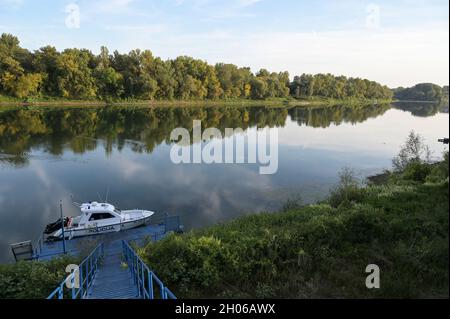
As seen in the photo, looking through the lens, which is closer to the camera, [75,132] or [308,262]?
[308,262]

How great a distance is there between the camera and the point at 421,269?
9625 mm

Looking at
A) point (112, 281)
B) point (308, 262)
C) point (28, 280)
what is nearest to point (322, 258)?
point (308, 262)

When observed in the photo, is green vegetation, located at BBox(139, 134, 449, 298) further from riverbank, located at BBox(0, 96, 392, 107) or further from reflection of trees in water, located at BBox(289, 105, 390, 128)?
riverbank, located at BBox(0, 96, 392, 107)

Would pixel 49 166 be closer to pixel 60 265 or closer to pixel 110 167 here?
pixel 110 167

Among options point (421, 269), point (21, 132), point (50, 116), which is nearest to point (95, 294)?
point (421, 269)

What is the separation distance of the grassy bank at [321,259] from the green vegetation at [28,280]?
3.00m

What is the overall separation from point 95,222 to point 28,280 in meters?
9.17

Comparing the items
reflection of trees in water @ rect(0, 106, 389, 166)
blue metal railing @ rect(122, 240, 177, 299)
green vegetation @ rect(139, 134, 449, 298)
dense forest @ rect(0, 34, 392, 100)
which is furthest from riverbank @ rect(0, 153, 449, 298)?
dense forest @ rect(0, 34, 392, 100)

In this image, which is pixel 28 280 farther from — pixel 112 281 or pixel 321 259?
pixel 321 259

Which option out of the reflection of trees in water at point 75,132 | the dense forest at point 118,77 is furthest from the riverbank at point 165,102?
the reflection of trees in water at point 75,132

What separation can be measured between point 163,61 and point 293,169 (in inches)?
3546

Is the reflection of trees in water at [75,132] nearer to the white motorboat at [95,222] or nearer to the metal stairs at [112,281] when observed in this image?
the white motorboat at [95,222]

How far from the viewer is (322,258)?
37.3ft

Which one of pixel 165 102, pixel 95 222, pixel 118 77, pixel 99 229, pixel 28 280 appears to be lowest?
pixel 99 229
